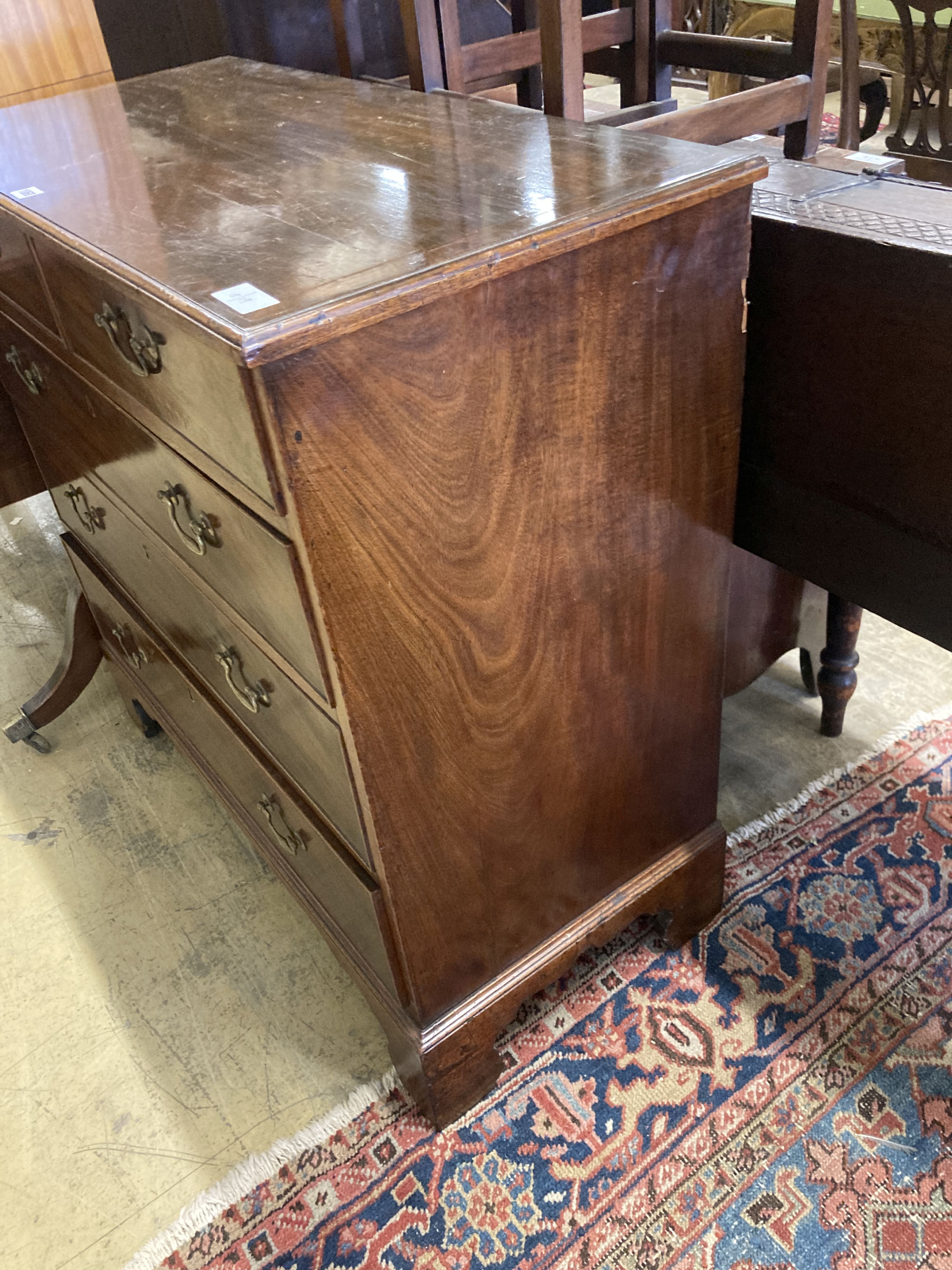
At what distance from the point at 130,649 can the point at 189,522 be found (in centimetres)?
71

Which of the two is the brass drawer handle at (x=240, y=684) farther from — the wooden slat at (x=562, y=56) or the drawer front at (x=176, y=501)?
the wooden slat at (x=562, y=56)

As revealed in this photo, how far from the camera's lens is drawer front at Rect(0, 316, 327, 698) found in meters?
0.92

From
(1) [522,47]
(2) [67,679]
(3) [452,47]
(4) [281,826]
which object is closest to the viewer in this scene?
(4) [281,826]

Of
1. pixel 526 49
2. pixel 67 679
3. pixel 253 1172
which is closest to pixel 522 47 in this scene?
pixel 526 49

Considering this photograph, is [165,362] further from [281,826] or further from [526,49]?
[526,49]

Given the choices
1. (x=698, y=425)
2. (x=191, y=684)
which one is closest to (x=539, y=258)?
(x=698, y=425)

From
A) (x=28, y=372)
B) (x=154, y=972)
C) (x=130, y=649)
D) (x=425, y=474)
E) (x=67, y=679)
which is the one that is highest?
(x=425, y=474)

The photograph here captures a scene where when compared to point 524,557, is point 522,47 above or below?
above

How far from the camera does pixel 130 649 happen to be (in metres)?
1.71

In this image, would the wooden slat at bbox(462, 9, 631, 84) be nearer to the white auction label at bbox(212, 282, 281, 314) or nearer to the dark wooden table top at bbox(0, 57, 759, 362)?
the dark wooden table top at bbox(0, 57, 759, 362)

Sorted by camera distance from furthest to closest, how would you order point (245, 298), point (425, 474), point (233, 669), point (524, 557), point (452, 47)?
point (452, 47), point (233, 669), point (524, 557), point (425, 474), point (245, 298)

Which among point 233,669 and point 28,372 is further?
point 28,372

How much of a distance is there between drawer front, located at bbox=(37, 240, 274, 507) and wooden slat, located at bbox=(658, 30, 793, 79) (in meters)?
1.14

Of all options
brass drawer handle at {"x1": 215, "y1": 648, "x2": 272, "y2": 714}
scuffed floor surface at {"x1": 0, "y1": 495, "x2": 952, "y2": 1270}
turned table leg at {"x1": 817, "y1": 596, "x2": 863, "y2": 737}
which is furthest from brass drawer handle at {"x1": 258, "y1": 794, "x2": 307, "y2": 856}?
turned table leg at {"x1": 817, "y1": 596, "x2": 863, "y2": 737}
